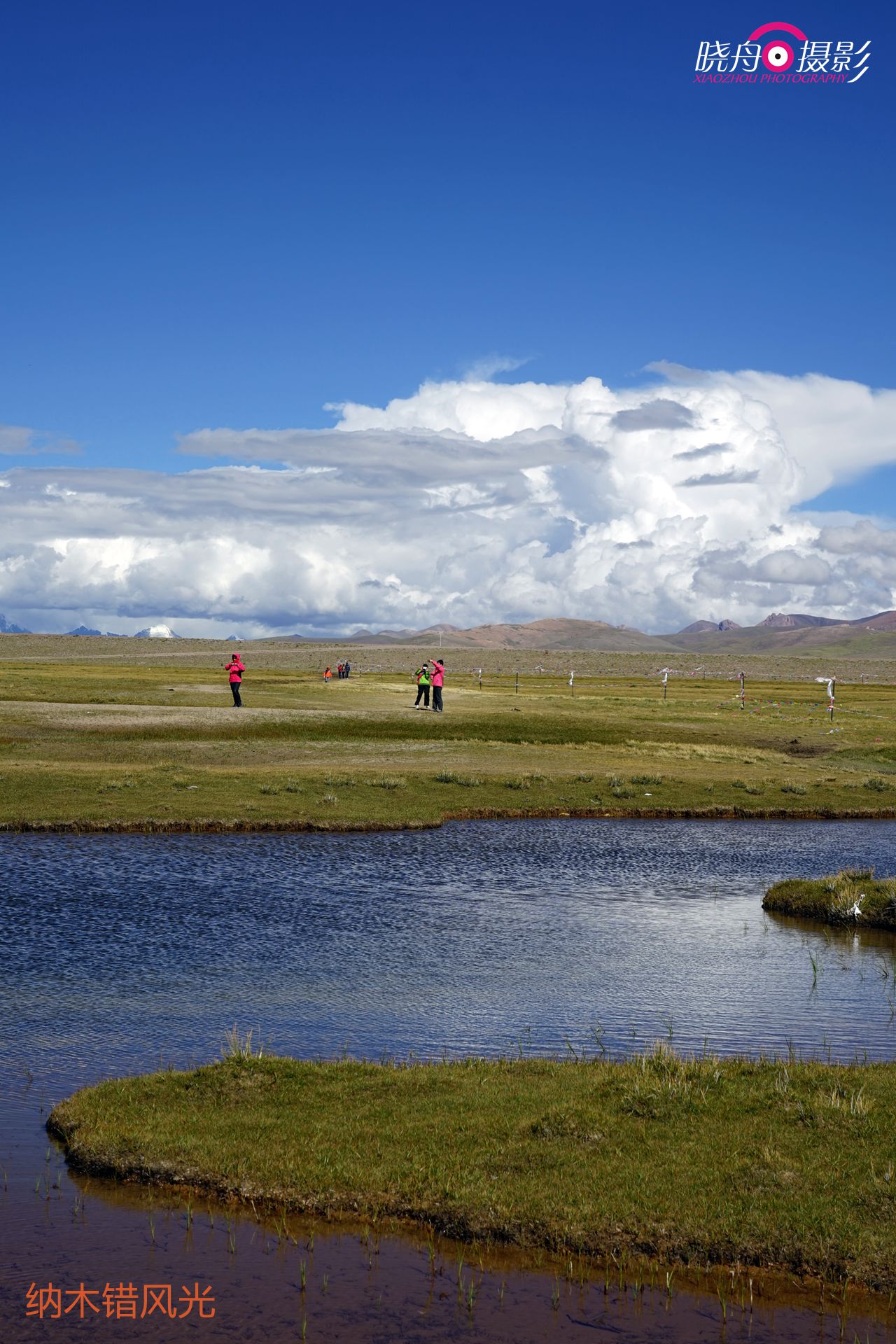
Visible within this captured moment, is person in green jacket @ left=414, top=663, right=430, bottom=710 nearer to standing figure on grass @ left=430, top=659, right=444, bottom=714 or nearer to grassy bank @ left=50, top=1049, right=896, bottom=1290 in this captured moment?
standing figure on grass @ left=430, top=659, right=444, bottom=714

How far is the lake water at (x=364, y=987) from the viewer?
1123 centimetres

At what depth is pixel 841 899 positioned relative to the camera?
29.6 metres

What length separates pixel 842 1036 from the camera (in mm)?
19625

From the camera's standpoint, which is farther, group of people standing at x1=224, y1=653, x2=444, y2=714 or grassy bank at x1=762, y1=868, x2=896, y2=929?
group of people standing at x1=224, y1=653, x2=444, y2=714

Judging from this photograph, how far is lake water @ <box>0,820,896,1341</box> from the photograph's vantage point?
442 inches

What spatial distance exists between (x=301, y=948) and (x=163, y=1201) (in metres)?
11.7

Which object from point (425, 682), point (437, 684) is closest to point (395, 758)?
point (437, 684)

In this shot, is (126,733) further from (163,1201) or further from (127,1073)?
(163,1201)

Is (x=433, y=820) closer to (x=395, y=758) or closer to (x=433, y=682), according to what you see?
(x=395, y=758)

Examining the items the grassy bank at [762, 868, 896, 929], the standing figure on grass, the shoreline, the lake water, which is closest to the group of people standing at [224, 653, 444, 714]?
the standing figure on grass

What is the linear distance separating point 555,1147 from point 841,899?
17.9m

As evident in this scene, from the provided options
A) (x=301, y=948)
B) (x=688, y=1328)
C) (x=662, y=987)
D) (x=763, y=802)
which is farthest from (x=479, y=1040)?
(x=763, y=802)

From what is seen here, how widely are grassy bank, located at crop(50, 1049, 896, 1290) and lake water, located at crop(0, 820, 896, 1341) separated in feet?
2.25
